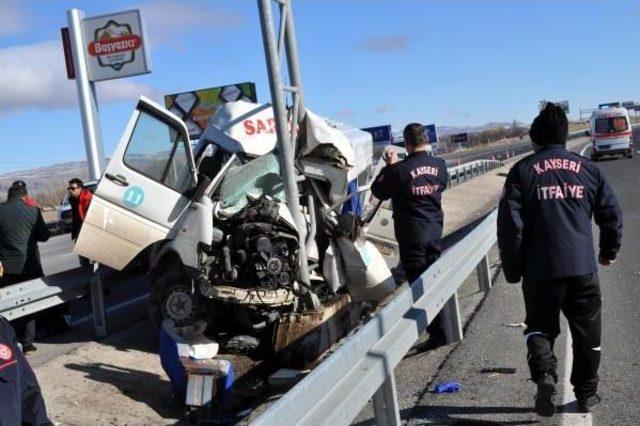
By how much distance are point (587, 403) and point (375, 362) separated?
4.84ft

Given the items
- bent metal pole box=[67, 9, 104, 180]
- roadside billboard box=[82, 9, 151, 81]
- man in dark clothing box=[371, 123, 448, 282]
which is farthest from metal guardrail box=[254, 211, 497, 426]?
roadside billboard box=[82, 9, 151, 81]

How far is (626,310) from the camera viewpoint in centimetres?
721

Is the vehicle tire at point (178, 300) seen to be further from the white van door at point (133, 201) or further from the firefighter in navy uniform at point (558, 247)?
the firefighter in navy uniform at point (558, 247)

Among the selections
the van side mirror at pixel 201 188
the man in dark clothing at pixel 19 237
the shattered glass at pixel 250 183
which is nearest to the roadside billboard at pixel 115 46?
the man in dark clothing at pixel 19 237

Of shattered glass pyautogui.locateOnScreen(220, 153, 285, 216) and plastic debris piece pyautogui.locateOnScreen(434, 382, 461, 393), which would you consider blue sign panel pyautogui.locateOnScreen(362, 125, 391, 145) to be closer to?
shattered glass pyautogui.locateOnScreen(220, 153, 285, 216)

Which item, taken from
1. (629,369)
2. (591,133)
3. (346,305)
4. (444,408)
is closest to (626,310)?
(629,369)

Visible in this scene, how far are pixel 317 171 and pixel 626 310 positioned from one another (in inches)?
129

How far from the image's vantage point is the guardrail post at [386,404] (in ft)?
13.9

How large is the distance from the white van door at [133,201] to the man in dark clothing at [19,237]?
4.26 feet

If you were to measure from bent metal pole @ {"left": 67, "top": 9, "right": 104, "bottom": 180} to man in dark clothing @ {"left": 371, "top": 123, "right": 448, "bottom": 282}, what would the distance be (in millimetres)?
11065

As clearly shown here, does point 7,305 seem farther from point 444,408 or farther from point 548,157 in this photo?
point 548,157

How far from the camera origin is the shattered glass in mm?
7297

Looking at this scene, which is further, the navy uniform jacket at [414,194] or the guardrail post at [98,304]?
the guardrail post at [98,304]

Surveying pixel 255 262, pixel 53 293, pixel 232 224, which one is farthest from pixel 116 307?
pixel 255 262
